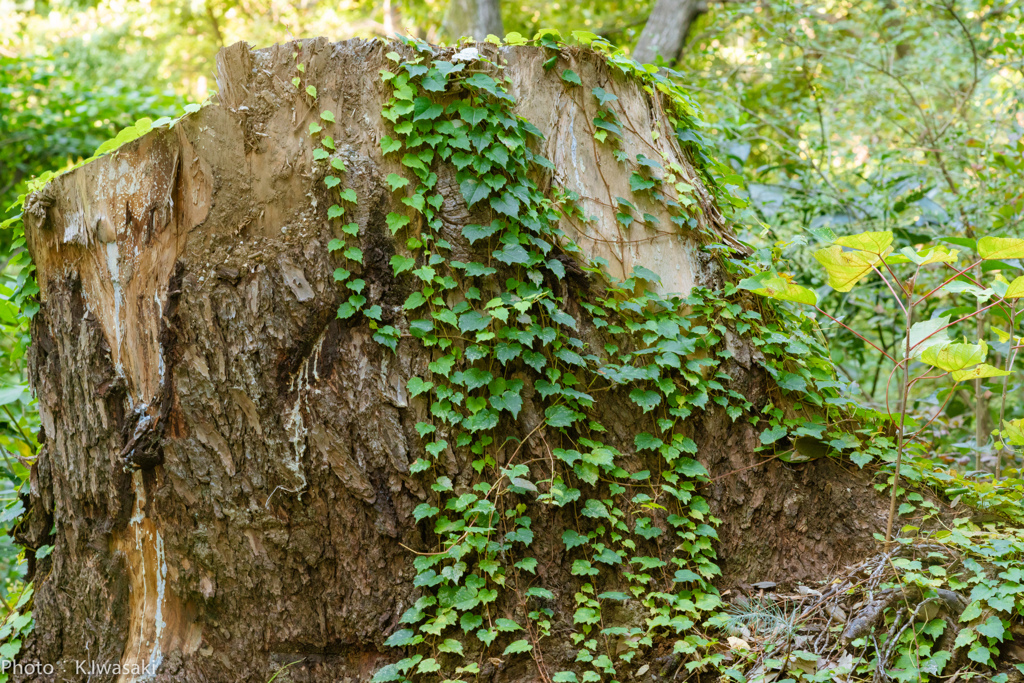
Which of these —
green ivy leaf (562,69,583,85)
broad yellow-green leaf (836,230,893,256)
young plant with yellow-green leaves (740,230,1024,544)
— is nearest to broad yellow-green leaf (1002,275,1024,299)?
young plant with yellow-green leaves (740,230,1024,544)

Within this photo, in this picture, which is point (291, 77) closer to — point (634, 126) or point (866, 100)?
point (634, 126)

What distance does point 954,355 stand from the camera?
198 centimetres

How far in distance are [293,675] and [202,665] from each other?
32 centimetres

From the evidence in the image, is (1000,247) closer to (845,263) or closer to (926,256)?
(926,256)

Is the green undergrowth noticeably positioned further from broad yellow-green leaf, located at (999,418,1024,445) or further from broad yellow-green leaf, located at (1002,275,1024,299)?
broad yellow-green leaf, located at (1002,275,1024,299)

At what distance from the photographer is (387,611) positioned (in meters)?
2.25

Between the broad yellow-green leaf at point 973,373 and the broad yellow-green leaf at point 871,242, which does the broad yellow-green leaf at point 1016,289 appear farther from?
the broad yellow-green leaf at point 871,242

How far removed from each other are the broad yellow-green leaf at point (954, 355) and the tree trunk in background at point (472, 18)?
17.1 ft

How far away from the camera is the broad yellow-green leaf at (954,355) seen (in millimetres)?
1941

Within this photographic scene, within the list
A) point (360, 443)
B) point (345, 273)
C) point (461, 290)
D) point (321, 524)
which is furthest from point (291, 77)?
point (321, 524)

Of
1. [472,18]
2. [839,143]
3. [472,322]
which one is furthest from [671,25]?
[472,322]

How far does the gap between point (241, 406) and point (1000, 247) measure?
2605mm

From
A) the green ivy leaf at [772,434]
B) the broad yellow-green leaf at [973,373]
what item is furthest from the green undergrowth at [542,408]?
the broad yellow-green leaf at [973,373]

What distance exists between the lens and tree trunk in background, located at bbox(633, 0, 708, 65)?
20.5ft
